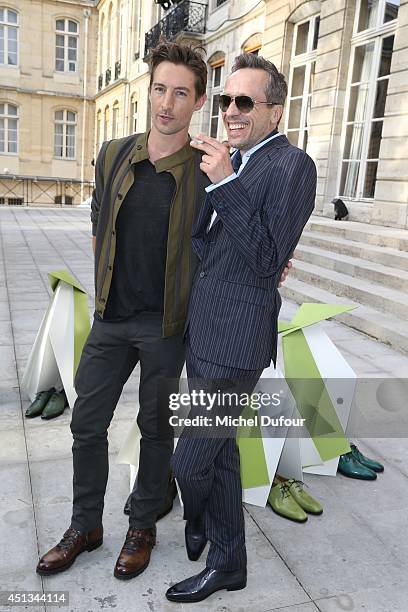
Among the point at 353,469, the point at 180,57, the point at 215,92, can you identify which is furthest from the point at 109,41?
the point at 353,469

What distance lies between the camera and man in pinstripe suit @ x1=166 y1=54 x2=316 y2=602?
1.81 metres

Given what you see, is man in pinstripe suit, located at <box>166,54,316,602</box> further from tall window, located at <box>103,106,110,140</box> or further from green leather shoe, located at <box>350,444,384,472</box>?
tall window, located at <box>103,106,110,140</box>

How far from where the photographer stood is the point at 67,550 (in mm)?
2295

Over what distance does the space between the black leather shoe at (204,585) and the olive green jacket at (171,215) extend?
98 cm

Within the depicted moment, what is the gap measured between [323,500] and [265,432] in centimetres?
51

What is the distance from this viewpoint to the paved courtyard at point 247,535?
2.21 meters

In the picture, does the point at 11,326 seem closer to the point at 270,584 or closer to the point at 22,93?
the point at 270,584

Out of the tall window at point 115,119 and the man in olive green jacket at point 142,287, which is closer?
the man in olive green jacket at point 142,287

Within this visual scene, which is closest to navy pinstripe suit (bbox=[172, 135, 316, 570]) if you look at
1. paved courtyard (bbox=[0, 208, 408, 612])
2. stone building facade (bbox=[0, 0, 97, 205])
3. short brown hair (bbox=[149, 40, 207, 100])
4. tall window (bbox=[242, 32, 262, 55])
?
paved courtyard (bbox=[0, 208, 408, 612])

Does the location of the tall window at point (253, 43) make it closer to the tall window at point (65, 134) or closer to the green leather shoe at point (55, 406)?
the green leather shoe at point (55, 406)

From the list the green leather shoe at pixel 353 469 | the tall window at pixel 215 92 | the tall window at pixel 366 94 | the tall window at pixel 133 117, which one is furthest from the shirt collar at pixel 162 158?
the tall window at pixel 133 117

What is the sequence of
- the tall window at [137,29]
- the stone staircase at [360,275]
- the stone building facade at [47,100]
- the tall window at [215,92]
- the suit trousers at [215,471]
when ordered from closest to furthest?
the suit trousers at [215,471] < the stone staircase at [360,275] < the tall window at [215,92] < the tall window at [137,29] < the stone building facade at [47,100]

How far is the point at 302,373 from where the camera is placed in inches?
122

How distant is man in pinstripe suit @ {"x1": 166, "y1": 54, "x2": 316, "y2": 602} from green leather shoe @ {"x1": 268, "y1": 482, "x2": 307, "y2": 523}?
637mm
